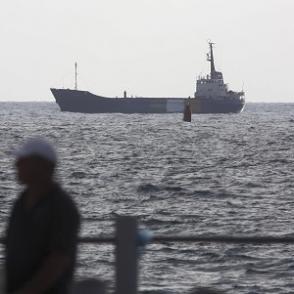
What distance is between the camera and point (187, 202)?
29.5 m

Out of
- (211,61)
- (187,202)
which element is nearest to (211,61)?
(211,61)

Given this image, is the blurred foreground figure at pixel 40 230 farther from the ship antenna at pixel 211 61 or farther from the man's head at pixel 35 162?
the ship antenna at pixel 211 61

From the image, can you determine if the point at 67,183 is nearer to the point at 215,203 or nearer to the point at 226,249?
the point at 215,203

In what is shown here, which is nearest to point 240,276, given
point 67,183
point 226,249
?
point 226,249

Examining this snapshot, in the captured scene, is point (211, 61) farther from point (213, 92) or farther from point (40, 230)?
point (40, 230)

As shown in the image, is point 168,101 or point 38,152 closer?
point 38,152

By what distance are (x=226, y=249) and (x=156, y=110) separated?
5268 inches

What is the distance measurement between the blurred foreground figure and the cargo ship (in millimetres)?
130923

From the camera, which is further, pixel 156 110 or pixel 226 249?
pixel 156 110

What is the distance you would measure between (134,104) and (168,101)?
4990mm

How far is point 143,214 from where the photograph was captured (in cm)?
2658

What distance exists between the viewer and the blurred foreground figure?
15.8 feet

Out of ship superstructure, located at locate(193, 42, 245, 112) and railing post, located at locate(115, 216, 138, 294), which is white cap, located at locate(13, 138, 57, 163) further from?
ship superstructure, located at locate(193, 42, 245, 112)

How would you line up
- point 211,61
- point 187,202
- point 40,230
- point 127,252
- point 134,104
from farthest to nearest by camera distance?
point 134,104 → point 211,61 → point 187,202 → point 127,252 → point 40,230
